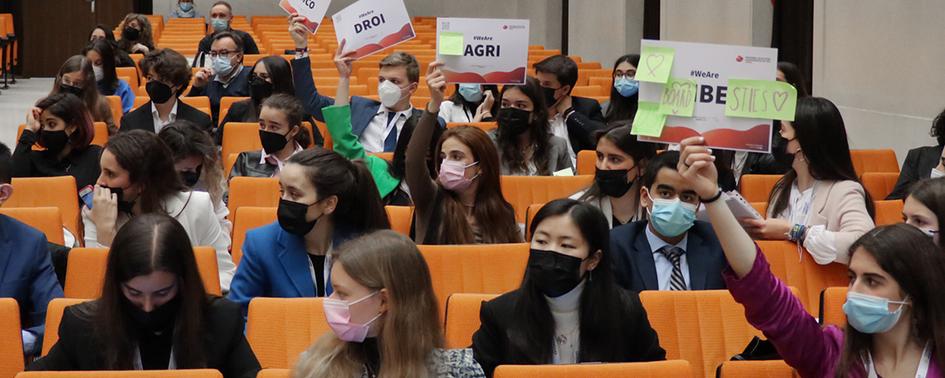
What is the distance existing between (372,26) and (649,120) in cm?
376

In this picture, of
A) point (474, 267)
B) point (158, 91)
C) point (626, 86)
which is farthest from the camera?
point (626, 86)

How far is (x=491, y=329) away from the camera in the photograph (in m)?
3.63

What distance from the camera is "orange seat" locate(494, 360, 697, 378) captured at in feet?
10.3

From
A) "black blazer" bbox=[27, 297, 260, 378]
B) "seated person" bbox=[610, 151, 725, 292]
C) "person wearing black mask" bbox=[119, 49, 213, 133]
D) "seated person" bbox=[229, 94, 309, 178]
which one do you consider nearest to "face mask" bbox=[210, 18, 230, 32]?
"person wearing black mask" bbox=[119, 49, 213, 133]

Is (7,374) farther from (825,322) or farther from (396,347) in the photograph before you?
(825,322)

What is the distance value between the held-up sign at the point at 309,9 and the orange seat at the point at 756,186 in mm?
2857

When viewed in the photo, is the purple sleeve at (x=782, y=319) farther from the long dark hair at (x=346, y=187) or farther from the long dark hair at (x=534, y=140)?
the long dark hair at (x=534, y=140)

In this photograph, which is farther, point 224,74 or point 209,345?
point 224,74

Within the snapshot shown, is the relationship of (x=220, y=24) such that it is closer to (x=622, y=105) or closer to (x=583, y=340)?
(x=622, y=105)

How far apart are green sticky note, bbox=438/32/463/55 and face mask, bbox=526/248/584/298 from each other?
11.4ft

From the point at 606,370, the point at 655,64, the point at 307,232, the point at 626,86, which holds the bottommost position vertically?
the point at 606,370

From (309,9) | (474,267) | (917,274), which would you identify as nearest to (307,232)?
(474,267)

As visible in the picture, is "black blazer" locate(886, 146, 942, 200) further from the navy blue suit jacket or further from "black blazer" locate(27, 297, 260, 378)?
the navy blue suit jacket

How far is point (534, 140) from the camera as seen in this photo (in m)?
7.01
